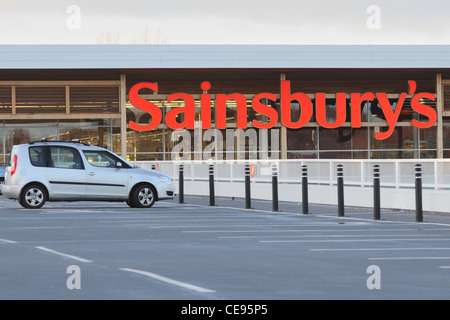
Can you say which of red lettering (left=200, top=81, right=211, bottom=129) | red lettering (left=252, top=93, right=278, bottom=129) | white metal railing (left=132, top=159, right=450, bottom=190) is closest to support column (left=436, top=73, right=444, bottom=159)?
red lettering (left=252, top=93, right=278, bottom=129)

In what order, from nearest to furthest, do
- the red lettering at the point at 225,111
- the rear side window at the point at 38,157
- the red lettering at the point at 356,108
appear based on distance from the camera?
the rear side window at the point at 38,157 < the red lettering at the point at 225,111 < the red lettering at the point at 356,108

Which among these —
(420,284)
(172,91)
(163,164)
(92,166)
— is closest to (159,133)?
(172,91)

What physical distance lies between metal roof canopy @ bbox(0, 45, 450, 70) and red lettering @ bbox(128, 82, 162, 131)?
2.77m

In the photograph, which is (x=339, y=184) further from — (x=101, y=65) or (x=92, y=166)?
(x=101, y=65)

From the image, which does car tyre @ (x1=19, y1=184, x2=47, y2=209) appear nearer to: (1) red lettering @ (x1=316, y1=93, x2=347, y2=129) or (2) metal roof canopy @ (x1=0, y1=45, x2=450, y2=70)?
(2) metal roof canopy @ (x1=0, y1=45, x2=450, y2=70)

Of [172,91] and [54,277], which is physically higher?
[172,91]

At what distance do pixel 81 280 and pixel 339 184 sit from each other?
11718mm

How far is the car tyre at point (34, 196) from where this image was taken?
24.0 metres

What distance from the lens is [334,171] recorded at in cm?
2670

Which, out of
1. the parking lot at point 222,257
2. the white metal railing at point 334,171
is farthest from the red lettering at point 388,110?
the parking lot at point 222,257

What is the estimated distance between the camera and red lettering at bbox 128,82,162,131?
4928 cm

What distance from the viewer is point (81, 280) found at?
10.1 m

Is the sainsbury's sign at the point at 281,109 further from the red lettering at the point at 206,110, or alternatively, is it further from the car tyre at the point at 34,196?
the car tyre at the point at 34,196
